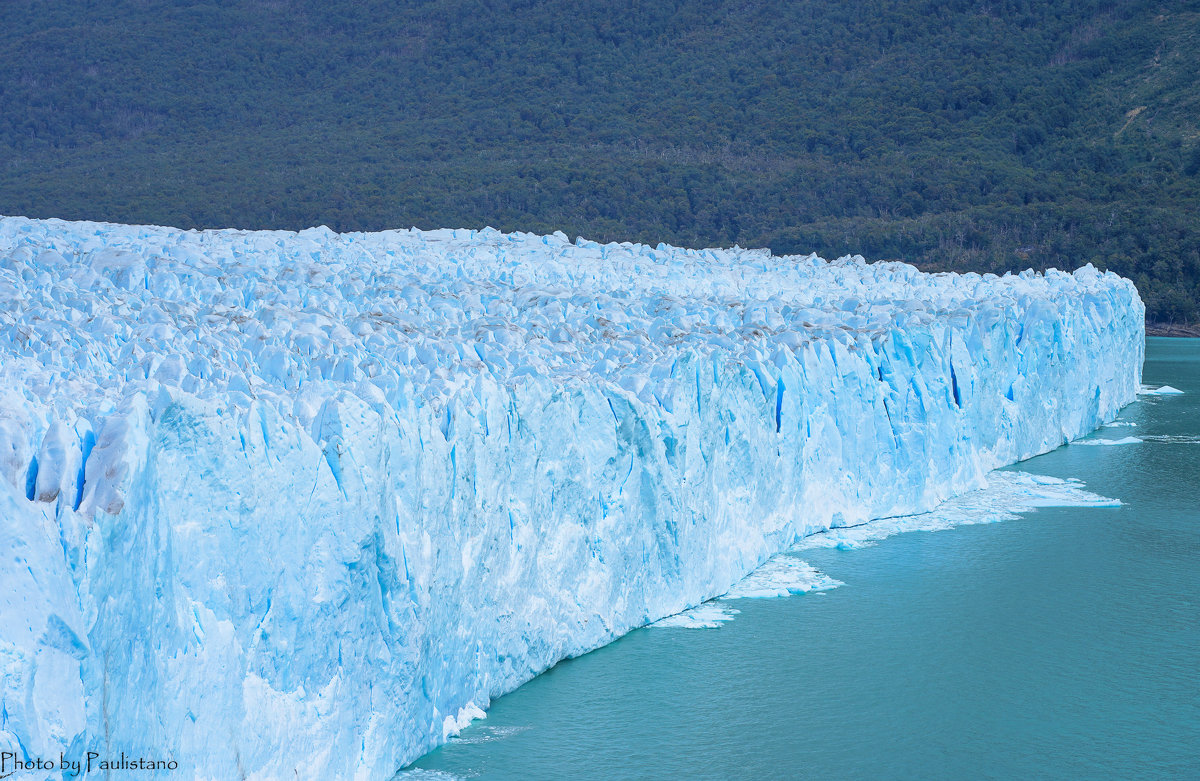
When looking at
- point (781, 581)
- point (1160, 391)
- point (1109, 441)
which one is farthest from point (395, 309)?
point (1160, 391)

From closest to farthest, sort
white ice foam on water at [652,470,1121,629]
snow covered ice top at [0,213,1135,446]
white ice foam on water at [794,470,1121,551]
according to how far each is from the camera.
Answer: snow covered ice top at [0,213,1135,446]
white ice foam on water at [652,470,1121,629]
white ice foam on water at [794,470,1121,551]

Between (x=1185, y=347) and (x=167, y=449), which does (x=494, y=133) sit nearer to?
(x=1185, y=347)

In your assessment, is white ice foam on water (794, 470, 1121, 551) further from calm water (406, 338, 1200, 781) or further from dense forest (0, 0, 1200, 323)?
dense forest (0, 0, 1200, 323)

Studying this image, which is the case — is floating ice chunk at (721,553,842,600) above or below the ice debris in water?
below

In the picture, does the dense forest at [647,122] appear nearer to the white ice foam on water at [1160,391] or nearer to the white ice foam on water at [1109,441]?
the white ice foam on water at [1160,391]

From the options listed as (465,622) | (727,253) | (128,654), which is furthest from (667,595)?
(727,253)

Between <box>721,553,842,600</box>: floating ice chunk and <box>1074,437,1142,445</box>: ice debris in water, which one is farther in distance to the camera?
<box>1074,437,1142,445</box>: ice debris in water

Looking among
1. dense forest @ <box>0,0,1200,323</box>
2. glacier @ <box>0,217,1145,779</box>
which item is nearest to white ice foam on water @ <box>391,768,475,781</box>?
glacier @ <box>0,217,1145,779</box>

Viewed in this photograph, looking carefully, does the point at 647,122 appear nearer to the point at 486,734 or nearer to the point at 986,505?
the point at 986,505
